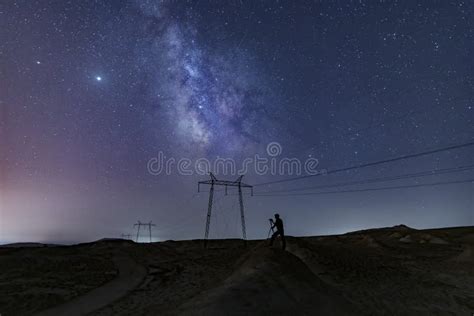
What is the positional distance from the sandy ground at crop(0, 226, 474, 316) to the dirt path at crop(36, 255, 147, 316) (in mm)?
65

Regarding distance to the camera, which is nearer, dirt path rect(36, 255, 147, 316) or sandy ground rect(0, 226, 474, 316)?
sandy ground rect(0, 226, 474, 316)

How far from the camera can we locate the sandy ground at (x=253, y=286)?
17500 mm

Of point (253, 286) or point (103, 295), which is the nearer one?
point (253, 286)

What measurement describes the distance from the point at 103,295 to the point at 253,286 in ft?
38.0

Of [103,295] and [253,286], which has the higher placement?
[253,286]

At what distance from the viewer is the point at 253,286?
58.9ft

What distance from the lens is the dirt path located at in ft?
62.1

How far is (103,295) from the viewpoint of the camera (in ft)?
73.6

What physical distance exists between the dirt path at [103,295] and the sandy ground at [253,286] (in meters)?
0.06

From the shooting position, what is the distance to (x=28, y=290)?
2359 centimetres

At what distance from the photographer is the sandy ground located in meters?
17.5

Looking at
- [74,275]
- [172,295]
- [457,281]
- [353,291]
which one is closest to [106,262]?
[74,275]

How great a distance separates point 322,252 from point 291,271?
1296 cm

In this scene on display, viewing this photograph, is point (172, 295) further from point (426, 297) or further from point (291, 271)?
point (426, 297)
